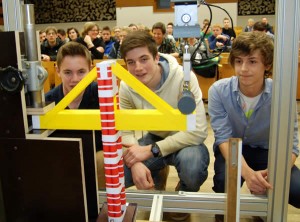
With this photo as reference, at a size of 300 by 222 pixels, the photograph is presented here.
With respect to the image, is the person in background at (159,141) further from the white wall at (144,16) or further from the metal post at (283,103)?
the white wall at (144,16)

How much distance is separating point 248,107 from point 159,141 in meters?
0.45

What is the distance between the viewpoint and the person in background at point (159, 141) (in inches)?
57.0

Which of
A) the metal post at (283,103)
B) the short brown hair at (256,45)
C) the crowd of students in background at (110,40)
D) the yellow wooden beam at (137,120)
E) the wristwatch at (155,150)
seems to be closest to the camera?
the yellow wooden beam at (137,120)

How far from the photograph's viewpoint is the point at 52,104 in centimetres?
84

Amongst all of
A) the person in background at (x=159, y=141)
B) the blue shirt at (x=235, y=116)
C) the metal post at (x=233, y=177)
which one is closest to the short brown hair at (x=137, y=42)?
the person in background at (x=159, y=141)

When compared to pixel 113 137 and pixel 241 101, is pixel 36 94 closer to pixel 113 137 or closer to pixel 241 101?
pixel 113 137

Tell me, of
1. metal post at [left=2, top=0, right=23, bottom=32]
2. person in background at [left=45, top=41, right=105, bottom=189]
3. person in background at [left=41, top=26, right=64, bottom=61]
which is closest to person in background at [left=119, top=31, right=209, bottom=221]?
person in background at [left=45, top=41, right=105, bottom=189]

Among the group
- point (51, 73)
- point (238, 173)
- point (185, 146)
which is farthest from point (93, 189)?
point (51, 73)

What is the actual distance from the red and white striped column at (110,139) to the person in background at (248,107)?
719 mm

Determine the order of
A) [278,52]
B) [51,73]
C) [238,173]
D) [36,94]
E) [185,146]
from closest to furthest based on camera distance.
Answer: [238,173], [36,94], [278,52], [185,146], [51,73]

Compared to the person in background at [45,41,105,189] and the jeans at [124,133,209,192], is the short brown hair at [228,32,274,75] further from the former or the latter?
the person in background at [45,41,105,189]

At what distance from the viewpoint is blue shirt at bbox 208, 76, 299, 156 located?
144 cm

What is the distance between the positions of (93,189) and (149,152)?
0.59m

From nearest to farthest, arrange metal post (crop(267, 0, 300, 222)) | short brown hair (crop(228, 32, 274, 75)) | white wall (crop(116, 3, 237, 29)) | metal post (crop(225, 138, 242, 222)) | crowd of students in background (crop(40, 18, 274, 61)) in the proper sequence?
metal post (crop(225, 138, 242, 222)), metal post (crop(267, 0, 300, 222)), short brown hair (crop(228, 32, 274, 75)), crowd of students in background (crop(40, 18, 274, 61)), white wall (crop(116, 3, 237, 29))
